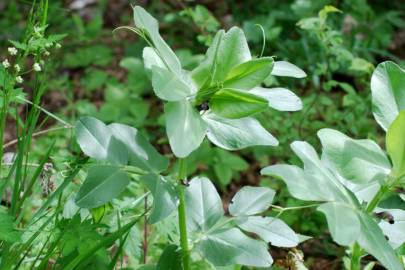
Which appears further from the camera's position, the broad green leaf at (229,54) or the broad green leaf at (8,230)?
the broad green leaf at (8,230)

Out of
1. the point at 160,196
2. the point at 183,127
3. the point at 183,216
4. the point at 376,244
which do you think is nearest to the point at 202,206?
the point at 183,216

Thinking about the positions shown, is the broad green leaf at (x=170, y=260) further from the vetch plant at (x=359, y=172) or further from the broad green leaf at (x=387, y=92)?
the broad green leaf at (x=387, y=92)

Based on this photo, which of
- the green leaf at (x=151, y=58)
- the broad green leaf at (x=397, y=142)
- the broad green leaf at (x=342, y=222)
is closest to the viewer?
the broad green leaf at (x=342, y=222)

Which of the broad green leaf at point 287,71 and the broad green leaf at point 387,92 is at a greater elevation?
the broad green leaf at point 287,71

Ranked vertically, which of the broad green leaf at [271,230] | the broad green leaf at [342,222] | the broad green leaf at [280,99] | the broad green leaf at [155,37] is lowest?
the broad green leaf at [271,230]

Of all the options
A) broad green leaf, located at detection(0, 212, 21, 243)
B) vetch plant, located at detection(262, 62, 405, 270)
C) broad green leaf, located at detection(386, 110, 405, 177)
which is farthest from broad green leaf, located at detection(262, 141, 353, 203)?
broad green leaf, located at detection(0, 212, 21, 243)

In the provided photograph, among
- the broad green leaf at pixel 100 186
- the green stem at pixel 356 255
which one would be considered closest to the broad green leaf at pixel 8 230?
the broad green leaf at pixel 100 186

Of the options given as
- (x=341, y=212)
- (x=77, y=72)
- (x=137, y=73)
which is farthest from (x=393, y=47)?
(x=341, y=212)

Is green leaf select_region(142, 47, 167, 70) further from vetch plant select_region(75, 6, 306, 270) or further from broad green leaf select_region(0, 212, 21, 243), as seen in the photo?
broad green leaf select_region(0, 212, 21, 243)
